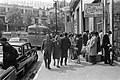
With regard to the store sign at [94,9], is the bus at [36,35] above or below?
below

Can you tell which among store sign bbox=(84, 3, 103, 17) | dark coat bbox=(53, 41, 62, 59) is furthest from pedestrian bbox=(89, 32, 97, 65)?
dark coat bbox=(53, 41, 62, 59)

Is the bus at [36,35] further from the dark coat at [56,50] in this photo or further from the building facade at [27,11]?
the building facade at [27,11]

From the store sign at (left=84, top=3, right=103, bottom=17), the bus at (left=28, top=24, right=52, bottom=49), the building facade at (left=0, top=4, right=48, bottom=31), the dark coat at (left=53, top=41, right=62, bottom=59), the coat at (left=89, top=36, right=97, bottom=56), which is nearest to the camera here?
the dark coat at (left=53, top=41, right=62, bottom=59)

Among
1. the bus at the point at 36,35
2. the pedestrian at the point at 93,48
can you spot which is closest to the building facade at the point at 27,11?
the bus at the point at 36,35

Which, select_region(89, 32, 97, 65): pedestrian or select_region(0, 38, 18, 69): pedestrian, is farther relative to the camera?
select_region(89, 32, 97, 65): pedestrian

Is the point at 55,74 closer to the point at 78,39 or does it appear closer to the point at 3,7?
the point at 78,39

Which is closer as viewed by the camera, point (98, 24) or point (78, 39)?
point (78, 39)

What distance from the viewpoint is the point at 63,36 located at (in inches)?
411

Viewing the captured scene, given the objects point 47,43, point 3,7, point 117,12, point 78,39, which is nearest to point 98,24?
point 117,12

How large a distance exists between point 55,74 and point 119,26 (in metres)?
5.15

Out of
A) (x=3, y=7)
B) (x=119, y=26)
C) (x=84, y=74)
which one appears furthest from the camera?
(x=3, y=7)

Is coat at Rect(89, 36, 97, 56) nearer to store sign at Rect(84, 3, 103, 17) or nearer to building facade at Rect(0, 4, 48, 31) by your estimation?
store sign at Rect(84, 3, 103, 17)

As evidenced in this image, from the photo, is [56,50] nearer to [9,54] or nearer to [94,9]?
[94,9]

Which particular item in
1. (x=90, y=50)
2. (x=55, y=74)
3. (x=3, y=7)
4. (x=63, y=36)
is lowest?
(x=55, y=74)
